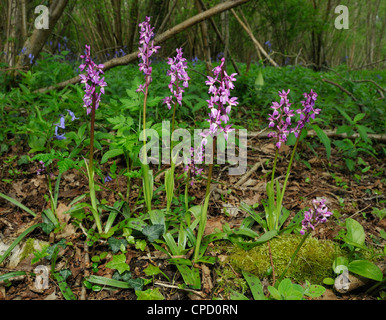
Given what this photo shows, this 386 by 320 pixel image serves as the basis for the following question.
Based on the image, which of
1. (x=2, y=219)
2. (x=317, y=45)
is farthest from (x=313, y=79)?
(x=317, y=45)

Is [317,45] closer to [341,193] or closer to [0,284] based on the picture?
[341,193]

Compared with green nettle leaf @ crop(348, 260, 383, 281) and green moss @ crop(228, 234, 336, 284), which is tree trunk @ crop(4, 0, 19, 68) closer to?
green moss @ crop(228, 234, 336, 284)

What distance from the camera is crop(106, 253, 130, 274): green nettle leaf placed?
1769 mm

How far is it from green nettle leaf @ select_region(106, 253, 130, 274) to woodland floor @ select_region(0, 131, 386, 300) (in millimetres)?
68

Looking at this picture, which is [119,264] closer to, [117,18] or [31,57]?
[31,57]

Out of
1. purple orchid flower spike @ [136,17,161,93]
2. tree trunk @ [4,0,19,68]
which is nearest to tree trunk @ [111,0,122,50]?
tree trunk @ [4,0,19,68]

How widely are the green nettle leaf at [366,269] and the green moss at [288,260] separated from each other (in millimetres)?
175

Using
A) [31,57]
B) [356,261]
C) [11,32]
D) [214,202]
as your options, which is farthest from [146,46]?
[11,32]

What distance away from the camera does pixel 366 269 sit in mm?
1674

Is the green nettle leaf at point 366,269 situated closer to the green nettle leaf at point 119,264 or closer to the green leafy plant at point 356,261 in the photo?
the green leafy plant at point 356,261

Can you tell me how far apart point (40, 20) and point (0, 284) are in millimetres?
4090

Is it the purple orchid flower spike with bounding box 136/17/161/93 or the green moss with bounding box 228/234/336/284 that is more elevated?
the purple orchid flower spike with bounding box 136/17/161/93

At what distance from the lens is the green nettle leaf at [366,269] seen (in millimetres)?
1627
